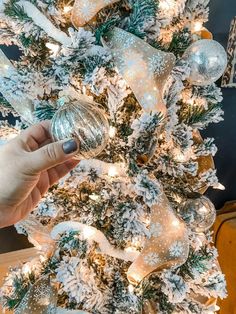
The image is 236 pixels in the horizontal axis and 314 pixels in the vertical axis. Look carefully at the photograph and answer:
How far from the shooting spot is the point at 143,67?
0.94 meters

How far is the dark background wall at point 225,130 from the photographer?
1.87m

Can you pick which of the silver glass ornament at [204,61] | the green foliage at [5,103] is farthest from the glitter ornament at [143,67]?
the green foliage at [5,103]

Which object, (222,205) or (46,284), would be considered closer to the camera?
(46,284)

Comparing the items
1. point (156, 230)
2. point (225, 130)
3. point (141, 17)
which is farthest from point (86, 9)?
point (225, 130)

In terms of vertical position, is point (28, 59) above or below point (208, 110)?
above

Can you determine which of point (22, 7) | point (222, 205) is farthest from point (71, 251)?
point (222, 205)

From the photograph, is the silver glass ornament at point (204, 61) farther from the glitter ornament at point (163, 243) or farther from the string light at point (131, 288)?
the string light at point (131, 288)

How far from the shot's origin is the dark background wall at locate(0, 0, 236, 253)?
1.87m

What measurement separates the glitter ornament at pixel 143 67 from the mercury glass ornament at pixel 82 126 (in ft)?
0.42

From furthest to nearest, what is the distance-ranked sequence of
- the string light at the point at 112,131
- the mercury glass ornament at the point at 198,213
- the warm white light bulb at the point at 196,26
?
1. the warm white light bulb at the point at 196,26
2. the mercury glass ornament at the point at 198,213
3. the string light at the point at 112,131

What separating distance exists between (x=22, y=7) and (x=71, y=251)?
0.61 metres

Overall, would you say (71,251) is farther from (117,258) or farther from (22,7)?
(22,7)

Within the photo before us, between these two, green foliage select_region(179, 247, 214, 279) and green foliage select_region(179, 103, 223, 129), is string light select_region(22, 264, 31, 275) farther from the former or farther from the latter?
green foliage select_region(179, 103, 223, 129)

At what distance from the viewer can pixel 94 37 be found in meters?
0.92
